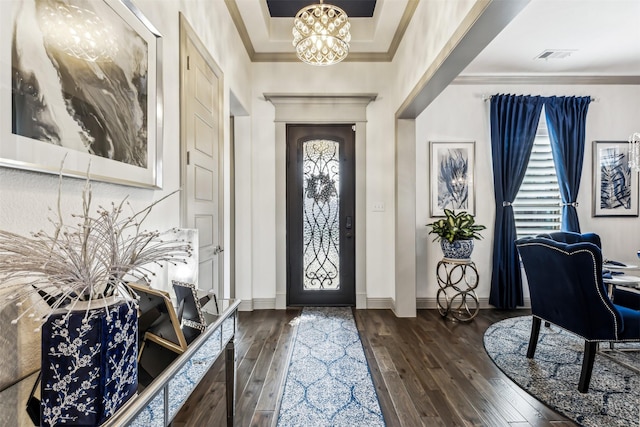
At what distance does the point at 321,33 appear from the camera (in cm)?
237

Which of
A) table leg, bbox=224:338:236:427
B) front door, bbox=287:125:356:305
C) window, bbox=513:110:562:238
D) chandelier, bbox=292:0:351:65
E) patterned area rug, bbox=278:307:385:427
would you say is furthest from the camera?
window, bbox=513:110:562:238

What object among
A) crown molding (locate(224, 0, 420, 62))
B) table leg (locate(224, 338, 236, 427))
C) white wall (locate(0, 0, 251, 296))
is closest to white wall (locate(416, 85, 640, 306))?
crown molding (locate(224, 0, 420, 62))

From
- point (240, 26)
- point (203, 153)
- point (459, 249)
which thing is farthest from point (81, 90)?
point (459, 249)

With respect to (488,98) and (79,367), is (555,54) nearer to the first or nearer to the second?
(488,98)

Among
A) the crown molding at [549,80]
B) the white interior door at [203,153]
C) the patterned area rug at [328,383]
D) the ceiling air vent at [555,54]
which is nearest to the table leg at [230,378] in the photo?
the patterned area rug at [328,383]

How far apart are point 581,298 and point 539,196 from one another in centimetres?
240

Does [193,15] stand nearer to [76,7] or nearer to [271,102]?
[76,7]

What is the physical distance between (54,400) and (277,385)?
1.73 meters

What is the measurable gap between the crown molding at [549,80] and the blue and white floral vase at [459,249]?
217cm

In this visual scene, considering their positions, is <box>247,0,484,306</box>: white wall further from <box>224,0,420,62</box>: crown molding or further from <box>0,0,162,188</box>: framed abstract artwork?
<box>0,0,162,188</box>: framed abstract artwork

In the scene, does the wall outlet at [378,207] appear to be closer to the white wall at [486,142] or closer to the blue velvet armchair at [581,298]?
the white wall at [486,142]

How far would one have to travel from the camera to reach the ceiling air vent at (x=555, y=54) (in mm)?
3445

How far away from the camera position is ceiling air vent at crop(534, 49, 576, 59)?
11.3ft

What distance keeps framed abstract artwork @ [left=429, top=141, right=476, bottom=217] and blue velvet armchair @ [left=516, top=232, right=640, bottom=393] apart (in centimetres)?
157
